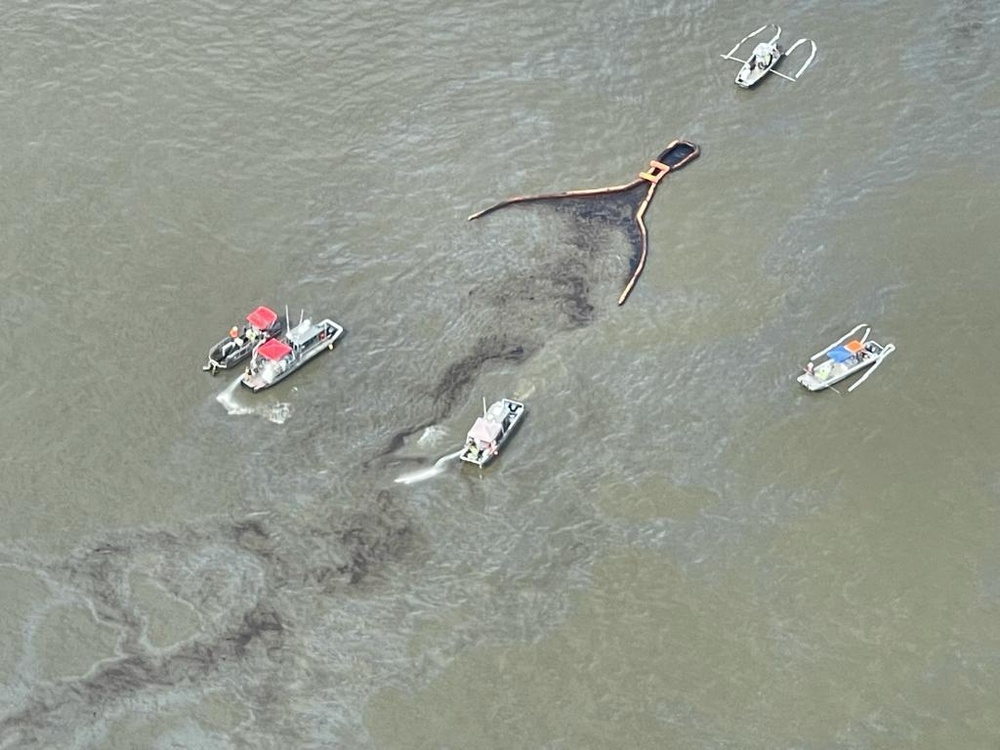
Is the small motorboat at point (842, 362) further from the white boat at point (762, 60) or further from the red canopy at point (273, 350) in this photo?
the red canopy at point (273, 350)

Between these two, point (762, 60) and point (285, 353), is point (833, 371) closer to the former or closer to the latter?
point (762, 60)

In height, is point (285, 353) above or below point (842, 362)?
above

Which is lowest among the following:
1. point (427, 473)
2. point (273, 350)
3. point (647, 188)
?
point (427, 473)

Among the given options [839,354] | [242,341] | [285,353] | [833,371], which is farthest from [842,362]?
[242,341]

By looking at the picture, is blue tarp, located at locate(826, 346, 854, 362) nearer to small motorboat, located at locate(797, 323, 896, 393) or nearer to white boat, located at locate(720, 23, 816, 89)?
small motorboat, located at locate(797, 323, 896, 393)

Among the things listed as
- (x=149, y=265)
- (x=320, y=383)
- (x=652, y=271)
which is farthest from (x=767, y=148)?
(x=149, y=265)

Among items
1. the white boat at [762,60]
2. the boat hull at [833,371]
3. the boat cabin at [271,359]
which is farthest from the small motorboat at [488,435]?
the white boat at [762,60]

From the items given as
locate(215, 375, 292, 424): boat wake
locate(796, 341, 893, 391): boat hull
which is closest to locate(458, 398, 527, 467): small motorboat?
locate(215, 375, 292, 424): boat wake
